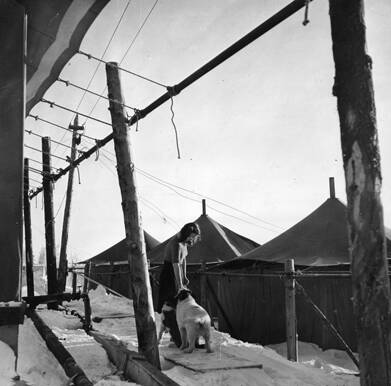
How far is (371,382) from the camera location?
3.01 meters

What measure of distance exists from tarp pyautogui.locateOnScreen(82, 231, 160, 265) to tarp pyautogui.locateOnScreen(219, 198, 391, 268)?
1087 cm

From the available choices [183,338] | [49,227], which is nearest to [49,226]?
[49,227]

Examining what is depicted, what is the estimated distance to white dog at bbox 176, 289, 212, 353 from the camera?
241 inches

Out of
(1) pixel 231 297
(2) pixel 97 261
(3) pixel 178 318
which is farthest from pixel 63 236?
(3) pixel 178 318

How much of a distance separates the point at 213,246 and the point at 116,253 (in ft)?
24.9

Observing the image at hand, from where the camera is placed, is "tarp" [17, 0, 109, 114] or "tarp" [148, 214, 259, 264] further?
"tarp" [148, 214, 259, 264]

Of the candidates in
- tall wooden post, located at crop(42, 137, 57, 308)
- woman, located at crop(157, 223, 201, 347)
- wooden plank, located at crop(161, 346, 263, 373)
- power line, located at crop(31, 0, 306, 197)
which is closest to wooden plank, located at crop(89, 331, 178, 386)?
wooden plank, located at crop(161, 346, 263, 373)

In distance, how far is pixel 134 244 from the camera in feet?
19.0

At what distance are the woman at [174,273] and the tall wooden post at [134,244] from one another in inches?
32.5

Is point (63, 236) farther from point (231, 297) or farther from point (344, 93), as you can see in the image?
point (344, 93)

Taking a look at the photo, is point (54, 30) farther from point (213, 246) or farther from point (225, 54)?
point (213, 246)

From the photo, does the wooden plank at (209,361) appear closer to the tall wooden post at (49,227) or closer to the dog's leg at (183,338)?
the dog's leg at (183,338)

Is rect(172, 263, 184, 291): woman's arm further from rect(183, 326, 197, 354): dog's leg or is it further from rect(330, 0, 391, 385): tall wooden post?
rect(330, 0, 391, 385): tall wooden post

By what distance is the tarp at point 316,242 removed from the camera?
32.5 feet
